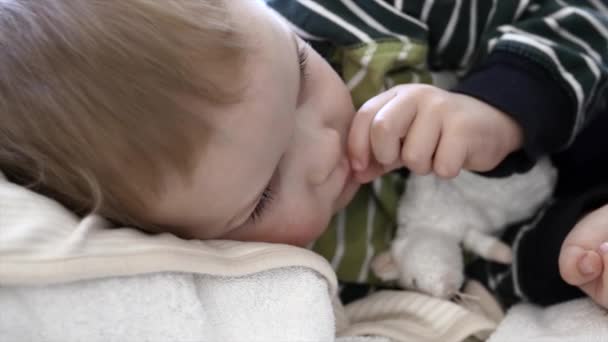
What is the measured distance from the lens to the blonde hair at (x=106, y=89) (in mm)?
578

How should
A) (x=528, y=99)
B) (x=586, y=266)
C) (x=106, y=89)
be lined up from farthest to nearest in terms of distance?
(x=528, y=99) → (x=586, y=266) → (x=106, y=89)

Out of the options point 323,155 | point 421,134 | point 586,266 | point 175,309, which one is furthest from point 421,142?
point 175,309

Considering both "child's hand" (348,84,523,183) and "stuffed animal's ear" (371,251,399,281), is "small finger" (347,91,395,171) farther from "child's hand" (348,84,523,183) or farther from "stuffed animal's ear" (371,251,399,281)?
"stuffed animal's ear" (371,251,399,281)

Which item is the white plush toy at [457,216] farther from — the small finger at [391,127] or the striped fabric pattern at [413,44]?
the small finger at [391,127]

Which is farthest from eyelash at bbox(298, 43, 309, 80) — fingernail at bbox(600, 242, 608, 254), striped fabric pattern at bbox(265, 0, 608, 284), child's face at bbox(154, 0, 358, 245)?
fingernail at bbox(600, 242, 608, 254)

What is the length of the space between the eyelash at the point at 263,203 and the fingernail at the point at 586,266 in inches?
13.5

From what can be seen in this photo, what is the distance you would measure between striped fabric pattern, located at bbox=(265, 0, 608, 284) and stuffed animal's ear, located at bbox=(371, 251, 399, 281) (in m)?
0.01

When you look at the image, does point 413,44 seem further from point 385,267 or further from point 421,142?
point 385,267

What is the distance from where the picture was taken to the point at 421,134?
0.75m

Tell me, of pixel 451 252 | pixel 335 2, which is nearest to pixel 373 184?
pixel 451 252

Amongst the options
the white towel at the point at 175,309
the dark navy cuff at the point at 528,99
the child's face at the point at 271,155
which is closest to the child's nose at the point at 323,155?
the child's face at the point at 271,155

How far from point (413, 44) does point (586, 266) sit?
14.3 inches

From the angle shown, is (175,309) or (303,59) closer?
(175,309)

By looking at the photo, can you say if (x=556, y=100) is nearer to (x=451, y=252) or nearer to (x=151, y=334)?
(x=451, y=252)
